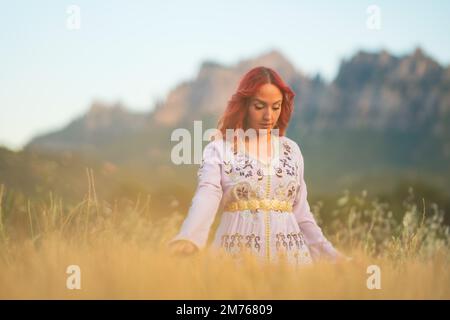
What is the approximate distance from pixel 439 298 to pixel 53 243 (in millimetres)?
2263

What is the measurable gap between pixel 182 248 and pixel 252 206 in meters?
0.52

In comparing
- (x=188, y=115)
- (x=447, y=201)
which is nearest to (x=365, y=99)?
(x=188, y=115)

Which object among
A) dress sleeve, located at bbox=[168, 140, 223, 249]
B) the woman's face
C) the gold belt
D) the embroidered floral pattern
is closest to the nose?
the woman's face

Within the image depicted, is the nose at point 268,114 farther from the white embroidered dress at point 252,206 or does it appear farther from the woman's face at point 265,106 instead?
Answer: the white embroidered dress at point 252,206

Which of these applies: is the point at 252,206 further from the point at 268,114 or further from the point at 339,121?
the point at 339,121

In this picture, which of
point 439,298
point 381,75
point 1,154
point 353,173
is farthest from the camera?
point 381,75

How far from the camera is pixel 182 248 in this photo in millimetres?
3287

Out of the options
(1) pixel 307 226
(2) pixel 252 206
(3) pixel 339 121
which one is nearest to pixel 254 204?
(2) pixel 252 206

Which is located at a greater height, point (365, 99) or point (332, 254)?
point (365, 99)

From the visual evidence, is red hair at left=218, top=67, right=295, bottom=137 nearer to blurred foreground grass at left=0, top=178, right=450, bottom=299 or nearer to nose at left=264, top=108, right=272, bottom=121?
nose at left=264, top=108, right=272, bottom=121

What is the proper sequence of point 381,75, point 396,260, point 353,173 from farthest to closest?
point 381,75
point 353,173
point 396,260

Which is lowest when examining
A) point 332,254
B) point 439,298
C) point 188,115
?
point 439,298

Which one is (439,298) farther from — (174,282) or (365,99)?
(365,99)
